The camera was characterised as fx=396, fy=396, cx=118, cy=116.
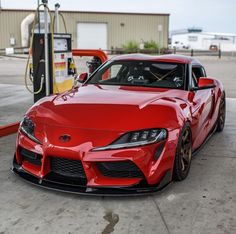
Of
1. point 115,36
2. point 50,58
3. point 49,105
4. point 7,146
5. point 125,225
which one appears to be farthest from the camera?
point 115,36

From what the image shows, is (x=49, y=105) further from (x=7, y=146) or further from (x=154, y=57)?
(x=154, y=57)

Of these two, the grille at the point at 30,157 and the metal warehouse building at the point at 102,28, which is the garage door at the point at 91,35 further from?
the grille at the point at 30,157

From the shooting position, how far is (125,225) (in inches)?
125

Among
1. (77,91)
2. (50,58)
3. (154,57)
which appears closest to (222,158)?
(154,57)

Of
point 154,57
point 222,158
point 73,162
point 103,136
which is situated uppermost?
point 154,57

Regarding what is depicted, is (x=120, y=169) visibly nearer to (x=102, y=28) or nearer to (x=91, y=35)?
(x=91, y=35)

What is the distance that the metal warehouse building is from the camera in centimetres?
4106

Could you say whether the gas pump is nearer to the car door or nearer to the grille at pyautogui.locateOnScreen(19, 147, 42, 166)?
the car door

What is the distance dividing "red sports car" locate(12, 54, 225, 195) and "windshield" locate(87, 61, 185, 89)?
392mm

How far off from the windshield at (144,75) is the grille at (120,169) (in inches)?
66.3

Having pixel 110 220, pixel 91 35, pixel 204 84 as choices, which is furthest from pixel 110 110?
pixel 91 35

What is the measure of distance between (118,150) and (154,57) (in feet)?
7.64

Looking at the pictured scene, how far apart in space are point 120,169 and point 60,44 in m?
4.97

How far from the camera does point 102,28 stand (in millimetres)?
42562
